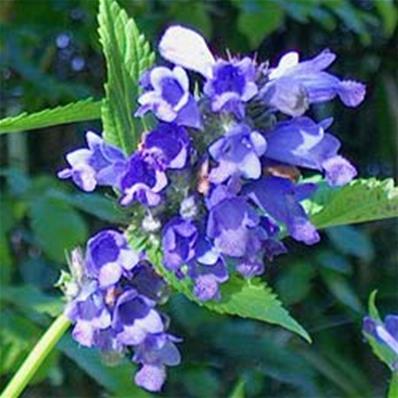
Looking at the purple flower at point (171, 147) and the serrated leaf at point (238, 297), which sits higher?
the purple flower at point (171, 147)

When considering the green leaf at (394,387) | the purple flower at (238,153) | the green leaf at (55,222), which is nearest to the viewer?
the purple flower at (238,153)

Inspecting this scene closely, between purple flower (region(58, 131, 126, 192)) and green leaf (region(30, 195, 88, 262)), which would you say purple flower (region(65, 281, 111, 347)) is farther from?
green leaf (region(30, 195, 88, 262))

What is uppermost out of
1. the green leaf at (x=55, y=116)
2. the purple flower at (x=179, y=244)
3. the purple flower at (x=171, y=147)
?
the green leaf at (x=55, y=116)

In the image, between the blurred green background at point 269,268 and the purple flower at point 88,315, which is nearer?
the purple flower at point 88,315

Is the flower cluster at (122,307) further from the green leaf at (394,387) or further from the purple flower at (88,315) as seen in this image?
the green leaf at (394,387)

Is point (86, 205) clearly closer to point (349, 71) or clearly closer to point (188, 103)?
point (188, 103)

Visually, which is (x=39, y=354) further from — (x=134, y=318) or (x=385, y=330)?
(x=385, y=330)

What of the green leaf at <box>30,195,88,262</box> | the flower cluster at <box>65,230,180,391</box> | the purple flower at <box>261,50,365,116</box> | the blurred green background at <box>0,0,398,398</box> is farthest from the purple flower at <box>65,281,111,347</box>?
the green leaf at <box>30,195,88,262</box>

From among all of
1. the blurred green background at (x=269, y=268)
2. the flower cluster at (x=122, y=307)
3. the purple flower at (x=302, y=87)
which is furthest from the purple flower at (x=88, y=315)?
the blurred green background at (x=269, y=268)
